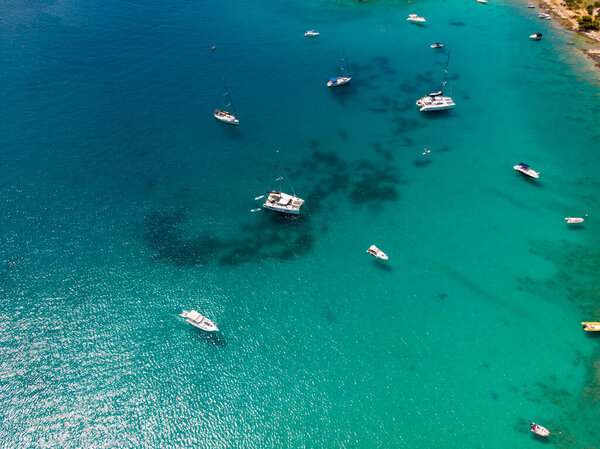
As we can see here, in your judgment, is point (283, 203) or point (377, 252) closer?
point (377, 252)

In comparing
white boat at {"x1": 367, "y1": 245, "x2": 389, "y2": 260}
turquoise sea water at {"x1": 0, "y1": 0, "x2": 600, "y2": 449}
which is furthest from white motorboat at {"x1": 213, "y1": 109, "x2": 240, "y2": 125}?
white boat at {"x1": 367, "y1": 245, "x2": 389, "y2": 260}

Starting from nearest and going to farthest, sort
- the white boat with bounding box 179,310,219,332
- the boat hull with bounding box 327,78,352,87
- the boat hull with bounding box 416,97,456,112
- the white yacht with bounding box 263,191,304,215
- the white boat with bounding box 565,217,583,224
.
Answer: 1. the white boat with bounding box 179,310,219,332
2. the white boat with bounding box 565,217,583,224
3. the white yacht with bounding box 263,191,304,215
4. the boat hull with bounding box 416,97,456,112
5. the boat hull with bounding box 327,78,352,87

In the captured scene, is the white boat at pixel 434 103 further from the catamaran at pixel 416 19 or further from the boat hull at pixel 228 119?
the catamaran at pixel 416 19

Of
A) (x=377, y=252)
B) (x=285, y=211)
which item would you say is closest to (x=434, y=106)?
(x=377, y=252)

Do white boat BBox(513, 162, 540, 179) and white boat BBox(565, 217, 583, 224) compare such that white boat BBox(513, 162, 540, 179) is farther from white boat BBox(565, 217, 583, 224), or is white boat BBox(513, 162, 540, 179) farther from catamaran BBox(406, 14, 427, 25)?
catamaran BBox(406, 14, 427, 25)

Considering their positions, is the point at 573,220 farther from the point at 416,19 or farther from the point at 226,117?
the point at 416,19
